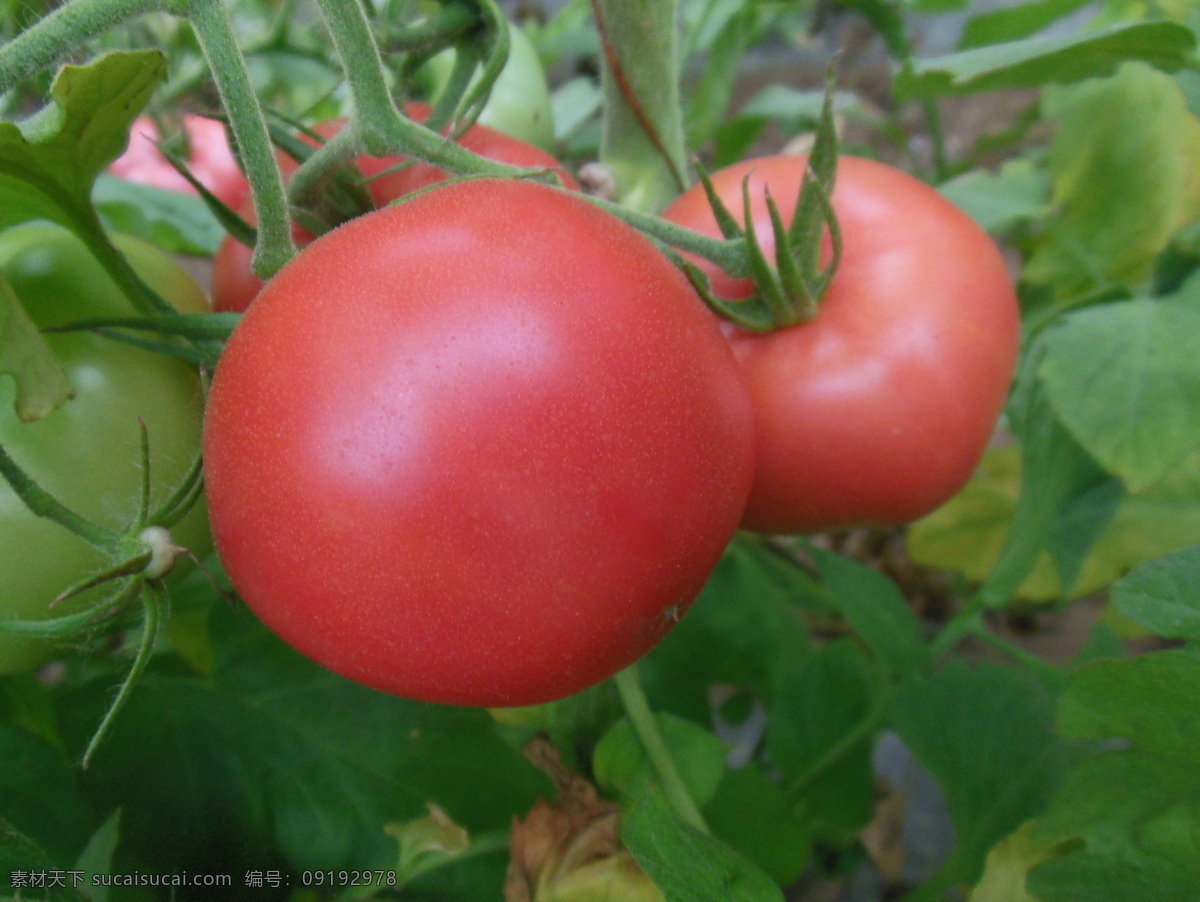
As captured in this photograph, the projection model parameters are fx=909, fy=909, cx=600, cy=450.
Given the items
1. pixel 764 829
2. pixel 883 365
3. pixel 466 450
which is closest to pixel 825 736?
pixel 764 829

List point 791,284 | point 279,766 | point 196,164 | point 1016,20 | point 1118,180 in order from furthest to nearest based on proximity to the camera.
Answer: point 196,164, point 1016,20, point 1118,180, point 279,766, point 791,284

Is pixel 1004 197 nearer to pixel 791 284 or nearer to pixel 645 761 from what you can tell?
pixel 791 284

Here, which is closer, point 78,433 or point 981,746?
point 78,433

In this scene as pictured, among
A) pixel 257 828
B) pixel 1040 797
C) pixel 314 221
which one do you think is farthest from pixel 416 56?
pixel 1040 797

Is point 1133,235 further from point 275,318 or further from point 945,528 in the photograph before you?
point 275,318

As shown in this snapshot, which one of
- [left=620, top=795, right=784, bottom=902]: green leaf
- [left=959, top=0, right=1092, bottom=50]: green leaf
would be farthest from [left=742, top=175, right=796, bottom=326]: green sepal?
[left=959, top=0, right=1092, bottom=50]: green leaf

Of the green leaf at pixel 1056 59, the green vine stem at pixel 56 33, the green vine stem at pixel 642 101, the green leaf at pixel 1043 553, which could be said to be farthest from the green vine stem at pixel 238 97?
the green leaf at pixel 1043 553
